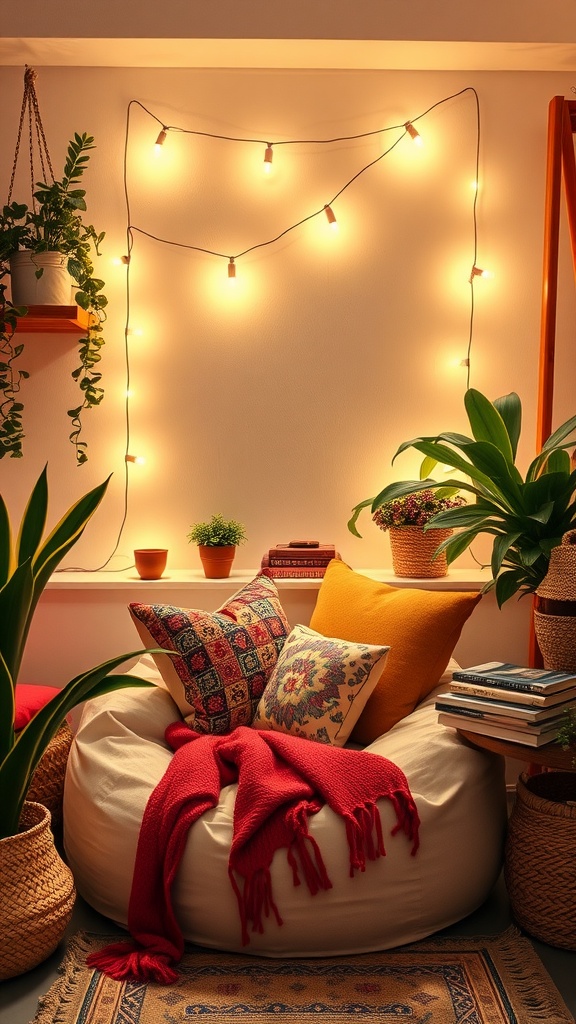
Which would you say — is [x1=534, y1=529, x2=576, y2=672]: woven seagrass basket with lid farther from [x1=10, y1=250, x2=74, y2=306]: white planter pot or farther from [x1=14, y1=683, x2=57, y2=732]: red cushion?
[x1=10, y1=250, x2=74, y2=306]: white planter pot

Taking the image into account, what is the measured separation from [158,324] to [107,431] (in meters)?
0.44

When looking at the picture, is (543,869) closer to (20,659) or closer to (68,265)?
(20,659)

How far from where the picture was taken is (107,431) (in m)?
3.38

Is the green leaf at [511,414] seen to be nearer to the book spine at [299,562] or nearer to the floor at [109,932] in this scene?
the book spine at [299,562]

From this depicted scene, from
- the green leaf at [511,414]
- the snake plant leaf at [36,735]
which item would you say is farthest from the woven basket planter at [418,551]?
the snake plant leaf at [36,735]

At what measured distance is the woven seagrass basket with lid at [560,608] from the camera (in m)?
2.31

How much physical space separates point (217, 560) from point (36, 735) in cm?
125

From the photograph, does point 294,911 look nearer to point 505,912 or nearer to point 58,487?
point 505,912

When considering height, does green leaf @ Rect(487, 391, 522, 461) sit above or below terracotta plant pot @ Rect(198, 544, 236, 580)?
above

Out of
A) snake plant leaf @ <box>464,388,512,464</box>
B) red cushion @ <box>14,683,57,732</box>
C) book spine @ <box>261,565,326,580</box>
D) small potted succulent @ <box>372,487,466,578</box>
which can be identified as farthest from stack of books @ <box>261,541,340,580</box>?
red cushion @ <box>14,683,57,732</box>

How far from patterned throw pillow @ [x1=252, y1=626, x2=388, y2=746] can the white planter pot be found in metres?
1.48

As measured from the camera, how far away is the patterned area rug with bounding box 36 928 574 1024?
6.02 feet

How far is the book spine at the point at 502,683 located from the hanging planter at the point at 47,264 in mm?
1560

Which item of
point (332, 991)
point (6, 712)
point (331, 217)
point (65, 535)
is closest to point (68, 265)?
point (331, 217)
